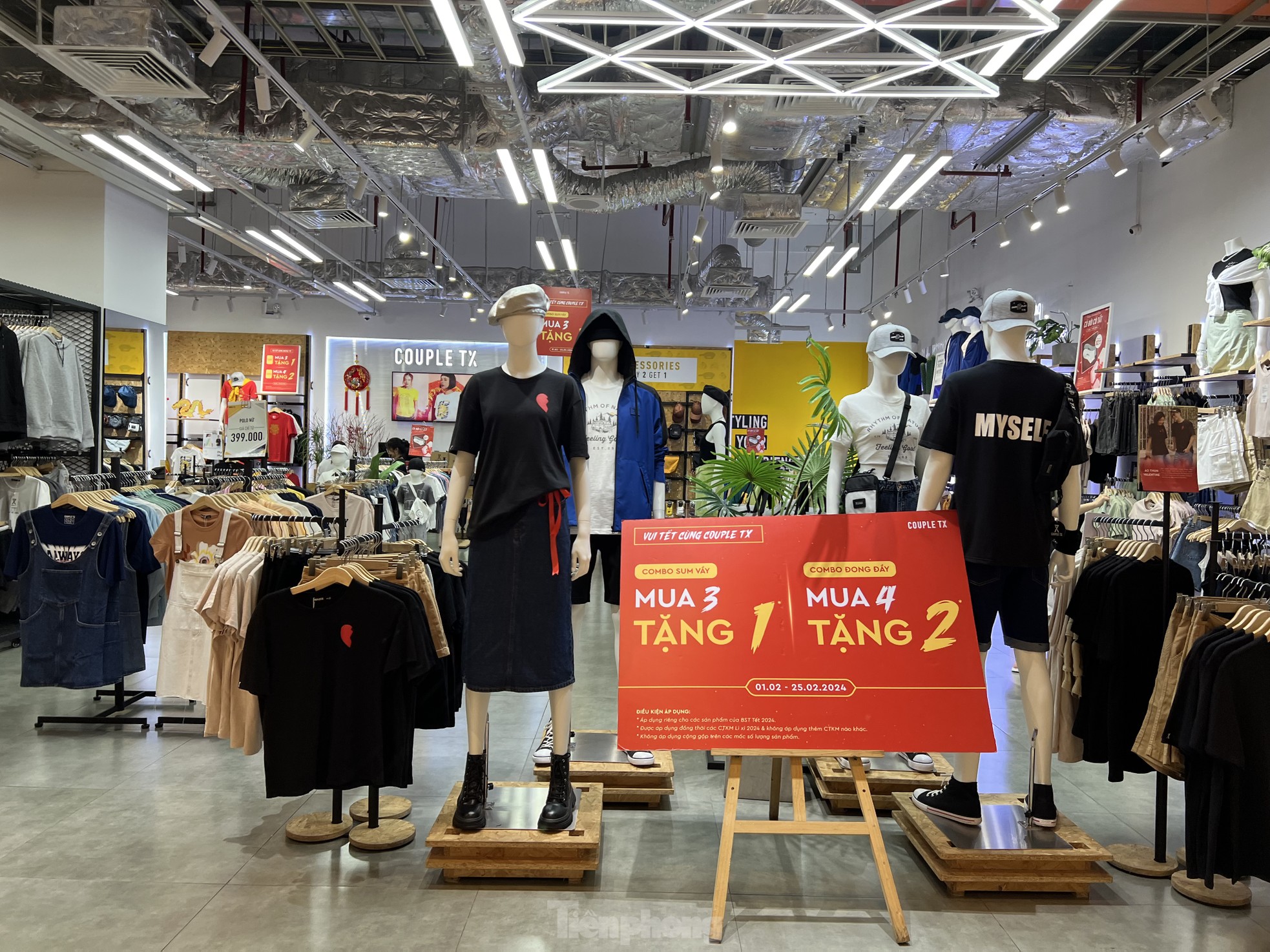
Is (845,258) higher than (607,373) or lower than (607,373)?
higher

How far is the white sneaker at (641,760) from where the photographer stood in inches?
136

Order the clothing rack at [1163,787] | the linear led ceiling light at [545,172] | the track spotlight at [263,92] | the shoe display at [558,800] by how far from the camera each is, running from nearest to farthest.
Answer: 1. the shoe display at [558,800]
2. the clothing rack at [1163,787]
3. the track spotlight at [263,92]
4. the linear led ceiling light at [545,172]

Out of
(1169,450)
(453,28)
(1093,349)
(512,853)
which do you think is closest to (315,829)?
(512,853)

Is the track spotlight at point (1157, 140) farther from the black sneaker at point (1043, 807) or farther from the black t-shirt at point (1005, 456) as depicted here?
the black sneaker at point (1043, 807)

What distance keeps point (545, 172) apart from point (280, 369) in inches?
409

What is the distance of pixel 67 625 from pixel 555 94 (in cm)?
478

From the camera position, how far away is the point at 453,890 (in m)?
2.71

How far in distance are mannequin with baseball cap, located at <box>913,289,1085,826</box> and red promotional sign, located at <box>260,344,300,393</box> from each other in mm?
14543

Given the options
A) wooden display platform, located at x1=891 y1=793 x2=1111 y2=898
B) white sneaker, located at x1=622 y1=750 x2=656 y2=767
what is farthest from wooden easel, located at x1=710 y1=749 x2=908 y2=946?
white sneaker, located at x1=622 y1=750 x2=656 y2=767

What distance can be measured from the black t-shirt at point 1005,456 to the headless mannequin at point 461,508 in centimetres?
128

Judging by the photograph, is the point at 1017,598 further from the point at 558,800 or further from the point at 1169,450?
the point at 558,800

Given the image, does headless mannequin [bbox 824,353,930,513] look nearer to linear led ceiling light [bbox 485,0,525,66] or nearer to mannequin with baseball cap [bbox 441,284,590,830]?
mannequin with baseball cap [bbox 441,284,590,830]

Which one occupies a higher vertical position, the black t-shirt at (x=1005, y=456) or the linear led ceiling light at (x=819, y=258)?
the linear led ceiling light at (x=819, y=258)

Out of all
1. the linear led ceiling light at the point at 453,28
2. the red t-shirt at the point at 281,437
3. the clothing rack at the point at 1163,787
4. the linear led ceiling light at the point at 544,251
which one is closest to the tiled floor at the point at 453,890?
the clothing rack at the point at 1163,787
